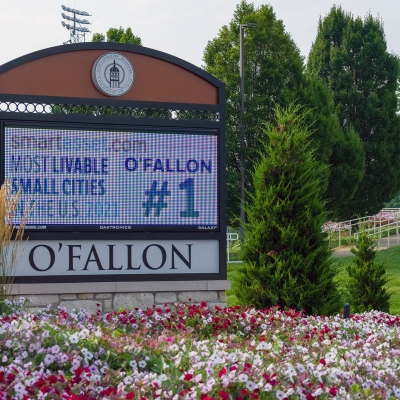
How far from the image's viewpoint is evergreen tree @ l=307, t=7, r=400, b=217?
111ft

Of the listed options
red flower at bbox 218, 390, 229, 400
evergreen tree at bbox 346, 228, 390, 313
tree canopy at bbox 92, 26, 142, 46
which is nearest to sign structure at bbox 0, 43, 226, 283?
evergreen tree at bbox 346, 228, 390, 313

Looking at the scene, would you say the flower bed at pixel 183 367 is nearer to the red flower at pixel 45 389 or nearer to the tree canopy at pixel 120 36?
the red flower at pixel 45 389

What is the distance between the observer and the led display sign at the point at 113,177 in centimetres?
859

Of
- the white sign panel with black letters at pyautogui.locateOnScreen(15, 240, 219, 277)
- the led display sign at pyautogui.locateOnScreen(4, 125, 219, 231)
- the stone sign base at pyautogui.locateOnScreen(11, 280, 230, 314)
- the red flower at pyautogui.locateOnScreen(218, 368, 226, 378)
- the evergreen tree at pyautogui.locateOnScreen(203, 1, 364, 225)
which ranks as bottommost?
the red flower at pyautogui.locateOnScreen(218, 368, 226, 378)

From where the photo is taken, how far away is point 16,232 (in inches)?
336

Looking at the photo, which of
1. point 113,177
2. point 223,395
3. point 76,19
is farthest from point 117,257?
point 76,19

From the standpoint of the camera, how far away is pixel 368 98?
112ft

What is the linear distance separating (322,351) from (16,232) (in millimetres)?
4215

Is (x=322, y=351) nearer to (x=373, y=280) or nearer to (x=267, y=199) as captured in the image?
(x=267, y=199)

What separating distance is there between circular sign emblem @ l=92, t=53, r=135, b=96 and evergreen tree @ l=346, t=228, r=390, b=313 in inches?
170

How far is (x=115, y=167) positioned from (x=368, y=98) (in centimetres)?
2712

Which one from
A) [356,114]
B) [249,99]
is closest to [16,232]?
[249,99]

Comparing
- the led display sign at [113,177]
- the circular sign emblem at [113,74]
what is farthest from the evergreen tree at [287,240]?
the circular sign emblem at [113,74]

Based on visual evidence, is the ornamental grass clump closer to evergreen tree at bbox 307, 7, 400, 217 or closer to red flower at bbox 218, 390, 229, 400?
red flower at bbox 218, 390, 229, 400
